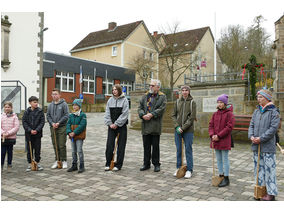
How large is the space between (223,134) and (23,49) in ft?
54.6

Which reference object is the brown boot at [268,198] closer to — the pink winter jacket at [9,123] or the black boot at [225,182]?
the black boot at [225,182]

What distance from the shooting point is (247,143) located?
1018cm

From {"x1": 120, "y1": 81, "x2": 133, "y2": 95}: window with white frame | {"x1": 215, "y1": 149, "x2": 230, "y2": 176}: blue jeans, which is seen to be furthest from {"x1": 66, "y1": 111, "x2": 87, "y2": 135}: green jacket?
{"x1": 120, "y1": 81, "x2": 133, "y2": 95}: window with white frame

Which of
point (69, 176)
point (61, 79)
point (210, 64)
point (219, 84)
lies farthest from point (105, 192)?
point (210, 64)

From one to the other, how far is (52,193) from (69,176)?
1.11m

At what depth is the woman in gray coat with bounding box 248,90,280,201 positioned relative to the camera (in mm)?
4051

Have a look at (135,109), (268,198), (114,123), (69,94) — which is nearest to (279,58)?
(135,109)

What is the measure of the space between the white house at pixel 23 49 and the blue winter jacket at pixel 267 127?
49.3 ft

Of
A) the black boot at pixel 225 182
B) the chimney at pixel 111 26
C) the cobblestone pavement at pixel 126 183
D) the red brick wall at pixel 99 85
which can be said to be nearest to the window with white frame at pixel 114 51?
the chimney at pixel 111 26

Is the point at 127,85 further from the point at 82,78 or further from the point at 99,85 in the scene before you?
the point at 82,78

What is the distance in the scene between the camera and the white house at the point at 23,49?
17094 millimetres

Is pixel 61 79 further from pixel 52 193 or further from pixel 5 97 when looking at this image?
pixel 52 193

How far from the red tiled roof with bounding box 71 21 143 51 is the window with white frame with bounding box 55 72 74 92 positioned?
29.5 feet

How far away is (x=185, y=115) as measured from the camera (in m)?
5.59
